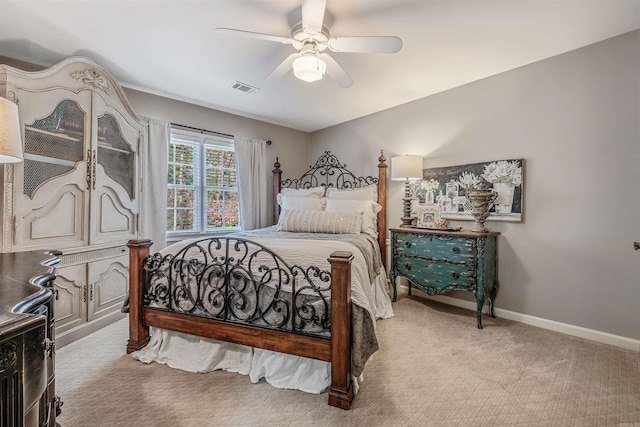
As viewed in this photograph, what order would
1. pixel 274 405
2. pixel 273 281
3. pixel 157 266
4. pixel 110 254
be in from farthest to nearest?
pixel 110 254
pixel 157 266
pixel 273 281
pixel 274 405

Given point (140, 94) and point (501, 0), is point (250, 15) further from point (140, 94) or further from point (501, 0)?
point (140, 94)

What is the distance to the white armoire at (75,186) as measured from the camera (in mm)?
2135

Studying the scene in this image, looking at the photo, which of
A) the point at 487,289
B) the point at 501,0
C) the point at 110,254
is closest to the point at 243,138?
the point at 110,254

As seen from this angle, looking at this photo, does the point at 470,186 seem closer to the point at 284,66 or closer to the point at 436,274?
the point at 436,274

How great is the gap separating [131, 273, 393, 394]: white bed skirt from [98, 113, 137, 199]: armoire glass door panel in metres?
1.55

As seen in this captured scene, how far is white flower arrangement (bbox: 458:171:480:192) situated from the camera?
124 inches

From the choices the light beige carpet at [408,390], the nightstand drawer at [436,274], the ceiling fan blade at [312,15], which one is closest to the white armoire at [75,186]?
the light beige carpet at [408,390]

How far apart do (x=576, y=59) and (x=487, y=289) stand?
218 cm

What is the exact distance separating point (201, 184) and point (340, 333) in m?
3.07

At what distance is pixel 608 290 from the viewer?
2398 mm

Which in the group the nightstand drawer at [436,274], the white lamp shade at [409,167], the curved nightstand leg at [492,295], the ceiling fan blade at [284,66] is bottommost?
the curved nightstand leg at [492,295]

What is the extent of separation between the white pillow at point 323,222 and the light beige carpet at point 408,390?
47.5 inches

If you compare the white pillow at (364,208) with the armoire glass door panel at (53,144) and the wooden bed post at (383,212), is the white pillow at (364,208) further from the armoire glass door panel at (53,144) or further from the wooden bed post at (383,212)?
the armoire glass door panel at (53,144)

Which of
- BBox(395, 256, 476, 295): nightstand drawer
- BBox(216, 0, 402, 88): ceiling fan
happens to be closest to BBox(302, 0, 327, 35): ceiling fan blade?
BBox(216, 0, 402, 88): ceiling fan
